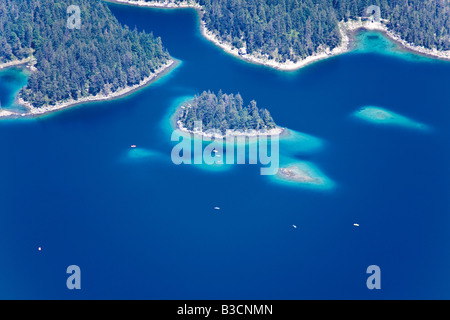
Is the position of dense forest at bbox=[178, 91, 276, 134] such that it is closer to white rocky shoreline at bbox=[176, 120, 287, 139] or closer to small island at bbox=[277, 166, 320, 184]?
white rocky shoreline at bbox=[176, 120, 287, 139]

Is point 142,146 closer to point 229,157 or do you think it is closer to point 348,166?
point 229,157

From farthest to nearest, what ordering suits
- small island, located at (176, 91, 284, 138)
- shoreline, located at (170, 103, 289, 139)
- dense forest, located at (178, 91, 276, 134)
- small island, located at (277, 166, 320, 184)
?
dense forest, located at (178, 91, 276, 134) → small island, located at (176, 91, 284, 138) → shoreline, located at (170, 103, 289, 139) → small island, located at (277, 166, 320, 184)

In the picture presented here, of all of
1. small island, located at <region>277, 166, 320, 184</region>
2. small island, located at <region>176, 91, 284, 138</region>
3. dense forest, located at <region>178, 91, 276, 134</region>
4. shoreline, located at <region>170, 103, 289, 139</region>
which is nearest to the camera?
small island, located at <region>277, 166, 320, 184</region>

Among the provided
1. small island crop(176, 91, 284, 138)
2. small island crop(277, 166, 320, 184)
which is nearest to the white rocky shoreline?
small island crop(176, 91, 284, 138)

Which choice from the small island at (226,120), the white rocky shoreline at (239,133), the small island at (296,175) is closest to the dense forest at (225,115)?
the small island at (226,120)

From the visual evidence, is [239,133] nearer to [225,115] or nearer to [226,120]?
[226,120]

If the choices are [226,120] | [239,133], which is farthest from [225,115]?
[239,133]
